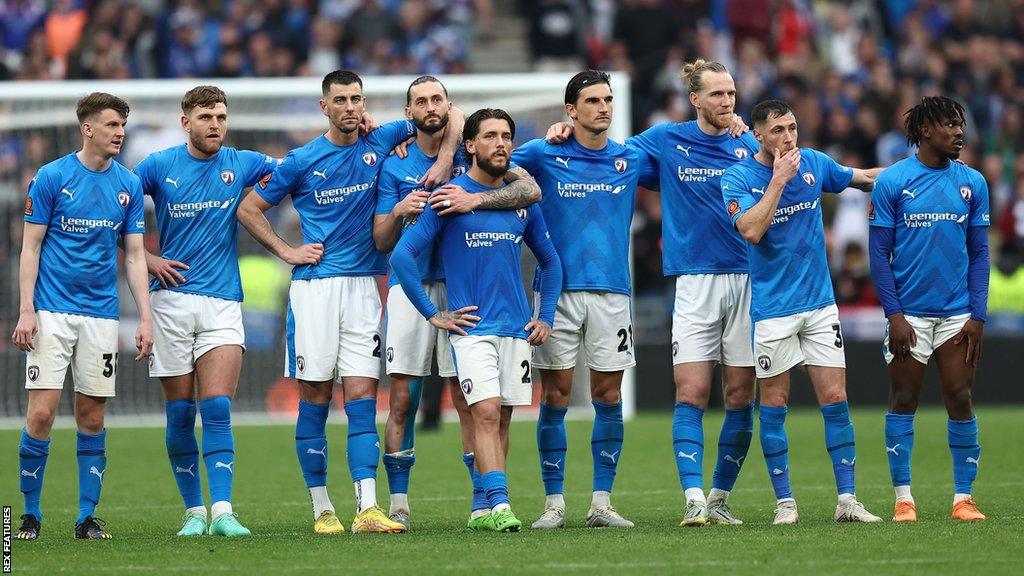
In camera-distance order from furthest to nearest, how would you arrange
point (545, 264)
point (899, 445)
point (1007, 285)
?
point (1007, 285), point (899, 445), point (545, 264)

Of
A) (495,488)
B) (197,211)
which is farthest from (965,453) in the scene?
(197,211)

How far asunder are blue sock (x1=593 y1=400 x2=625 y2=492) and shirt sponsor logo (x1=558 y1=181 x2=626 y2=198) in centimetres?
130

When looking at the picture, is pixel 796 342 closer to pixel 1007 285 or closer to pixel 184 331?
pixel 184 331

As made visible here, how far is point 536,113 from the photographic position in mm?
17766

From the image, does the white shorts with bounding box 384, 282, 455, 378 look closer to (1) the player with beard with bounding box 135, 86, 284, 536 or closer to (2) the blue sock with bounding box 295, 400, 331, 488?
(2) the blue sock with bounding box 295, 400, 331, 488

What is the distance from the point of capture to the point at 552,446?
9.85 metres

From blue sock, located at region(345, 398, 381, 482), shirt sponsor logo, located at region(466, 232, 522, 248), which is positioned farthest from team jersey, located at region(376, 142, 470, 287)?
Result: blue sock, located at region(345, 398, 381, 482)

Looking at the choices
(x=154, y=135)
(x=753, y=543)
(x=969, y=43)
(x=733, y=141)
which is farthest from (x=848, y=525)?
(x=969, y=43)

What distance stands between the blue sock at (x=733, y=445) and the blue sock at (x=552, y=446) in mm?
960

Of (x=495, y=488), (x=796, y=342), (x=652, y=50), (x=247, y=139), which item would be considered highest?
(x=652, y=50)

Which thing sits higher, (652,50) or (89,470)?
(652,50)

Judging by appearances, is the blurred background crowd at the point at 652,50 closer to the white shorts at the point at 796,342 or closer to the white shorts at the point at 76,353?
the white shorts at the point at 796,342

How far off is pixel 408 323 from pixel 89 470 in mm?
2101

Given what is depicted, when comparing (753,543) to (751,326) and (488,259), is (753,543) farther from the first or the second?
(488,259)
